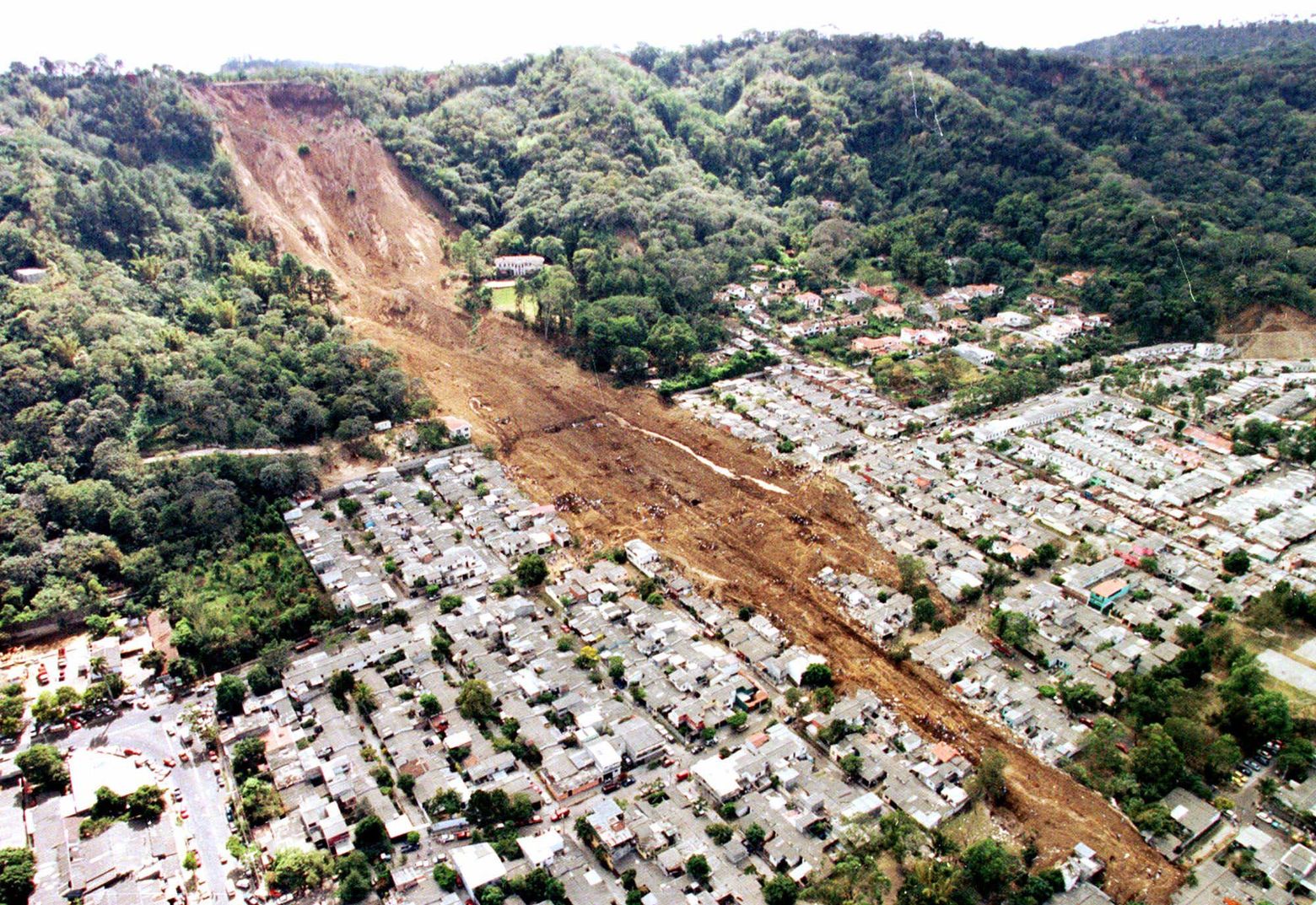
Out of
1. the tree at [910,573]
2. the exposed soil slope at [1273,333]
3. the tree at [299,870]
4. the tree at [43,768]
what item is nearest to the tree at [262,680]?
the tree at [43,768]

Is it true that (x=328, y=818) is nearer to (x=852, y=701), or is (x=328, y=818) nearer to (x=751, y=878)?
(x=751, y=878)

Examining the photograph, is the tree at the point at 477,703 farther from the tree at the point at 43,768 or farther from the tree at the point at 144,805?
the tree at the point at 43,768

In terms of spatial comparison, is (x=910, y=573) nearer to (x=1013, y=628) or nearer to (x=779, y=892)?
(x=1013, y=628)

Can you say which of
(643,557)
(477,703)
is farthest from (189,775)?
(643,557)

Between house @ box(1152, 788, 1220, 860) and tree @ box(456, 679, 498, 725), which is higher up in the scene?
tree @ box(456, 679, 498, 725)

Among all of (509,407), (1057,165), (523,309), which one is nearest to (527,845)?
(509,407)

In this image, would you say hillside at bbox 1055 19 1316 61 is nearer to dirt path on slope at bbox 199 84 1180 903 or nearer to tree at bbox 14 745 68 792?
dirt path on slope at bbox 199 84 1180 903

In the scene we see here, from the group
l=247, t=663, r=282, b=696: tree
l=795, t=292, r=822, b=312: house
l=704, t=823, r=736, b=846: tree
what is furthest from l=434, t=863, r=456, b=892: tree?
l=795, t=292, r=822, b=312: house

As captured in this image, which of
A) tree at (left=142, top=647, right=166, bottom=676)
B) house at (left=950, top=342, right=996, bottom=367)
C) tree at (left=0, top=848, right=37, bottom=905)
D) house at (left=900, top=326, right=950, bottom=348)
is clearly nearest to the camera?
tree at (left=0, top=848, right=37, bottom=905)
